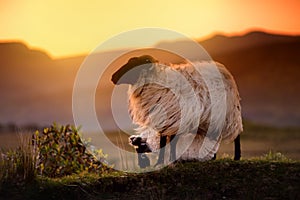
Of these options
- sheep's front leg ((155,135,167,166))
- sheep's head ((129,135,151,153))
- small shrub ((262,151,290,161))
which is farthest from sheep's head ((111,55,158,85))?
small shrub ((262,151,290,161))

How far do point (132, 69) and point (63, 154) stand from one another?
2406 millimetres

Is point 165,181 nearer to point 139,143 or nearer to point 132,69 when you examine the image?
point 139,143

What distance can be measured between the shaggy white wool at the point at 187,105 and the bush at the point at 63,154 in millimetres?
1674

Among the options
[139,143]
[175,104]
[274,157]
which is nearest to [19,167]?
[139,143]

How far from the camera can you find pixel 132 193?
1289 centimetres

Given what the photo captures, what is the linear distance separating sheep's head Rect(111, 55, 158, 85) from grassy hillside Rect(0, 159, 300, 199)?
1.59m

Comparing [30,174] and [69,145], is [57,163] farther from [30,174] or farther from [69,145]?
[30,174]

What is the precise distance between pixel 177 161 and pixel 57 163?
2.44 m

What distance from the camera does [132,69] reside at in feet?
46.0

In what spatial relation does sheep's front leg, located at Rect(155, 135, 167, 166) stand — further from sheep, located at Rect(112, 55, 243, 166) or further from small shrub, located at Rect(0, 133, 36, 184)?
small shrub, located at Rect(0, 133, 36, 184)

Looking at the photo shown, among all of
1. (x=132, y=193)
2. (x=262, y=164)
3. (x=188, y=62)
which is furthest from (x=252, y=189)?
(x=188, y=62)

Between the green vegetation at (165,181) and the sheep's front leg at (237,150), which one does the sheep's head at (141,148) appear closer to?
the green vegetation at (165,181)

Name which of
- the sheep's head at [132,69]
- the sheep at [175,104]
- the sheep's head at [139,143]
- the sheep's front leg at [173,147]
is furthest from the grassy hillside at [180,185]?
the sheep's head at [132,69]

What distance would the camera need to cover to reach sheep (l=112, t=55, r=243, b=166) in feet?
44.7
